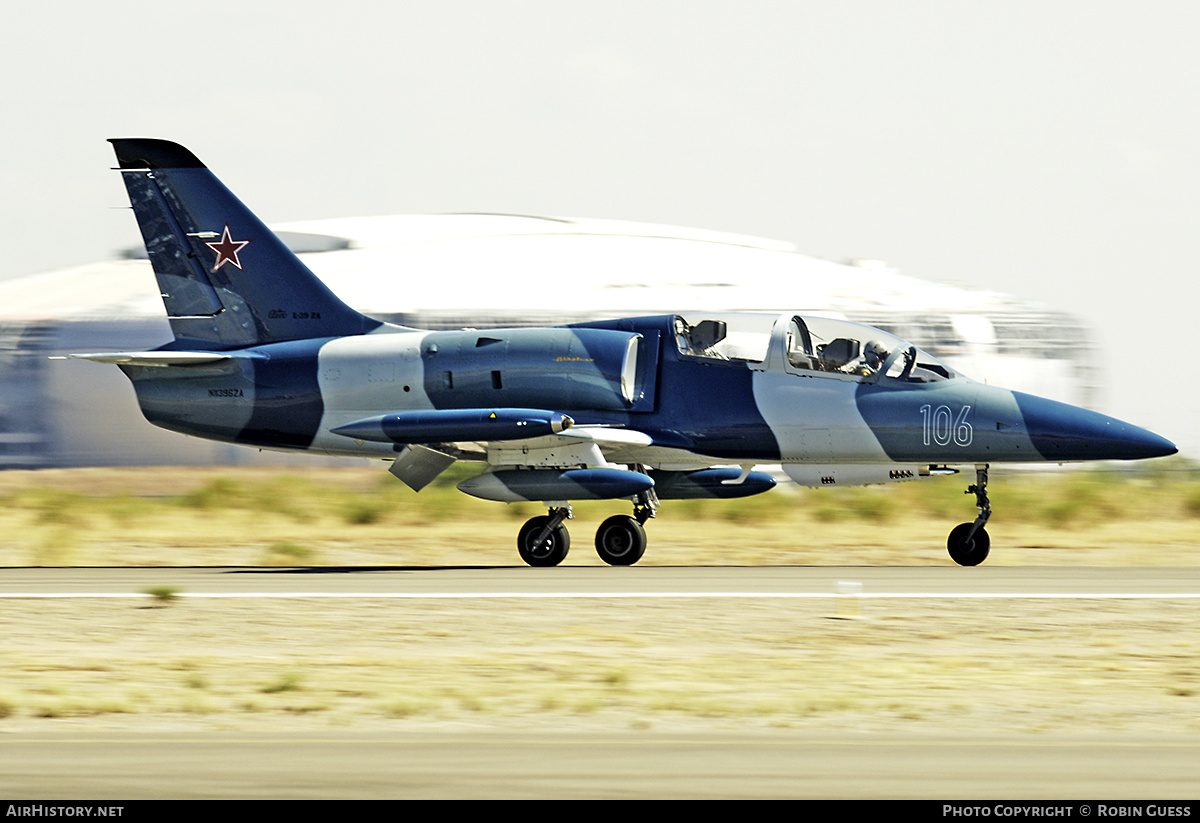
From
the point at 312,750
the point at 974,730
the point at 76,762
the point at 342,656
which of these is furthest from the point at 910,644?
the point at 76,762

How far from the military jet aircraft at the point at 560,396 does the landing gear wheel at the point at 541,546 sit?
0.02 meters

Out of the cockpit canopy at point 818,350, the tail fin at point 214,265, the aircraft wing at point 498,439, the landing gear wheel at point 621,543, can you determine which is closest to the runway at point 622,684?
the landing gear wheel at point 621,543

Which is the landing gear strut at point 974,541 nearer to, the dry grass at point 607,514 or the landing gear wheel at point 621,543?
the dry grass at point 607,514

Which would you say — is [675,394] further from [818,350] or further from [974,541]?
[974,541]

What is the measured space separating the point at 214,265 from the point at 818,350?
7783 millimetres

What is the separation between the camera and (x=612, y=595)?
1406cm

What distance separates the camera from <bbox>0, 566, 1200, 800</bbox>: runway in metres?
6.57

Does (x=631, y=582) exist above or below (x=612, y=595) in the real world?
below

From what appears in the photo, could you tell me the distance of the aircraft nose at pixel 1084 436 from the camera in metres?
16.4

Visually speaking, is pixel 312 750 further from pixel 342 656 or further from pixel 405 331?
pixel 405 331

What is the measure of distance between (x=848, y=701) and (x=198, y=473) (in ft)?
116

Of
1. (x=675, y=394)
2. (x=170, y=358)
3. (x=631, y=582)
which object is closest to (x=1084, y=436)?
(x=675, y=394)

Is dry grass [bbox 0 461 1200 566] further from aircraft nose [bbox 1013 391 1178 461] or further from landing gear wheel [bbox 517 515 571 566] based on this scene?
aircraft nose [bbox 1013 391 1178 461]

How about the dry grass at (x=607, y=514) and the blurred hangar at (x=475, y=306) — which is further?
the blurred hangar at (x=475, y=306)
